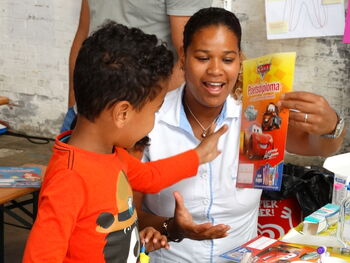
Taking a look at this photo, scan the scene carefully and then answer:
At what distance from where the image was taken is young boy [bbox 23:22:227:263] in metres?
1.45

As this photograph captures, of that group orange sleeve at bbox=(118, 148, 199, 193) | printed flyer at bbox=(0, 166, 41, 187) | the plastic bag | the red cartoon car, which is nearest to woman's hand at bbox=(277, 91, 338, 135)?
the red cartoon car

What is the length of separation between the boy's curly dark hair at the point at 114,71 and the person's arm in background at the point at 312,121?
1.71 feet

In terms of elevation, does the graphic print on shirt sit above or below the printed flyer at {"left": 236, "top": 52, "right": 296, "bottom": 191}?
below

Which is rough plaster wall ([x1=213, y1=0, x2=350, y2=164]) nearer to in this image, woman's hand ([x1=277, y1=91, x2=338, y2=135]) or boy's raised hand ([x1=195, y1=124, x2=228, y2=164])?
woman's hand ([x1=277, y1=91, x2=338, y2=135])

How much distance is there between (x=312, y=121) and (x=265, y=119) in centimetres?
17

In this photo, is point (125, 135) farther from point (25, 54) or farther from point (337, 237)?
point (25, 54)

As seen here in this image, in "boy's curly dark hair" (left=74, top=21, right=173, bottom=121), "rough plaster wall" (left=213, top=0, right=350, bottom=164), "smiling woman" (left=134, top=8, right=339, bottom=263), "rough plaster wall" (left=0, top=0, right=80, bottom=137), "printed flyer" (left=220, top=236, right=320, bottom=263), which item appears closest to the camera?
"boy's curly dark hair" (left=74, top=21, right=173, bottom=121)

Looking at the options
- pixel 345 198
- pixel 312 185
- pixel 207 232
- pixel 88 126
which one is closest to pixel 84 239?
pixel 88 126

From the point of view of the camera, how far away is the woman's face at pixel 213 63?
2139 millimetres

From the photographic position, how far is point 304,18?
4.37m

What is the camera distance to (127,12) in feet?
9.47

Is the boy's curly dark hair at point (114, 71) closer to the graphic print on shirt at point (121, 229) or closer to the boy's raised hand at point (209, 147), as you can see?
the graphic print on shirt at point (121, 229)

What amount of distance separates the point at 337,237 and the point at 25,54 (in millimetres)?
4848

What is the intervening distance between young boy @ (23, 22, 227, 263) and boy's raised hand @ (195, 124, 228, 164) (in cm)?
38
